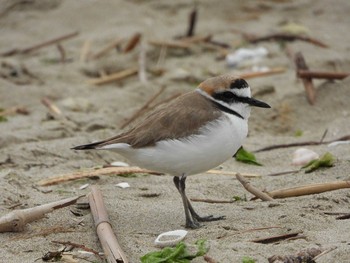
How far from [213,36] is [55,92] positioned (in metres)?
2.47

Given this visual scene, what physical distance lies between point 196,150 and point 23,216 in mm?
1094

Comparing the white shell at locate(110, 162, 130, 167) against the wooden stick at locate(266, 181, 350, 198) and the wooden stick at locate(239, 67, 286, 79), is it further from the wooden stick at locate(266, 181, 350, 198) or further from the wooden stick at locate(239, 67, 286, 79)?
the wooden stick at locate(239, 67, 286, 79)

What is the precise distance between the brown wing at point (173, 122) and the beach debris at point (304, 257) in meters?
1.15

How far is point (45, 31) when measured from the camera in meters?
10.6

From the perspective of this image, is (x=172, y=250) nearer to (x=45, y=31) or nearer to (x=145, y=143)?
(x=145, y=143)

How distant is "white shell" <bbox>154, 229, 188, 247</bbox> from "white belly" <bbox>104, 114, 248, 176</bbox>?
1.48 ft

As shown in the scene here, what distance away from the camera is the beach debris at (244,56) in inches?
352

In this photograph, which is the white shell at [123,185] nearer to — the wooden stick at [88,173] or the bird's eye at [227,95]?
the wooden stick at [88,173]

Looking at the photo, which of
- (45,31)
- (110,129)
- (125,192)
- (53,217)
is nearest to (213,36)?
(45,31)

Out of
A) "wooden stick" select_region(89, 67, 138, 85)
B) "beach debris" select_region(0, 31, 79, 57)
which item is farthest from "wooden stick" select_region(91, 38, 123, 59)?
"wooden stick" select_region(89, 67, 138, 85)

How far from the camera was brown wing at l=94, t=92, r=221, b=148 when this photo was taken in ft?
15.6

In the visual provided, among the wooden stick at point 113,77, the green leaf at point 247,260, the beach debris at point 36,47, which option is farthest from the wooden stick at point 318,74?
the green leaf at point 247,260

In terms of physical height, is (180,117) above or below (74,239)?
above

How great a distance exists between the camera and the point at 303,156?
19.8ft
